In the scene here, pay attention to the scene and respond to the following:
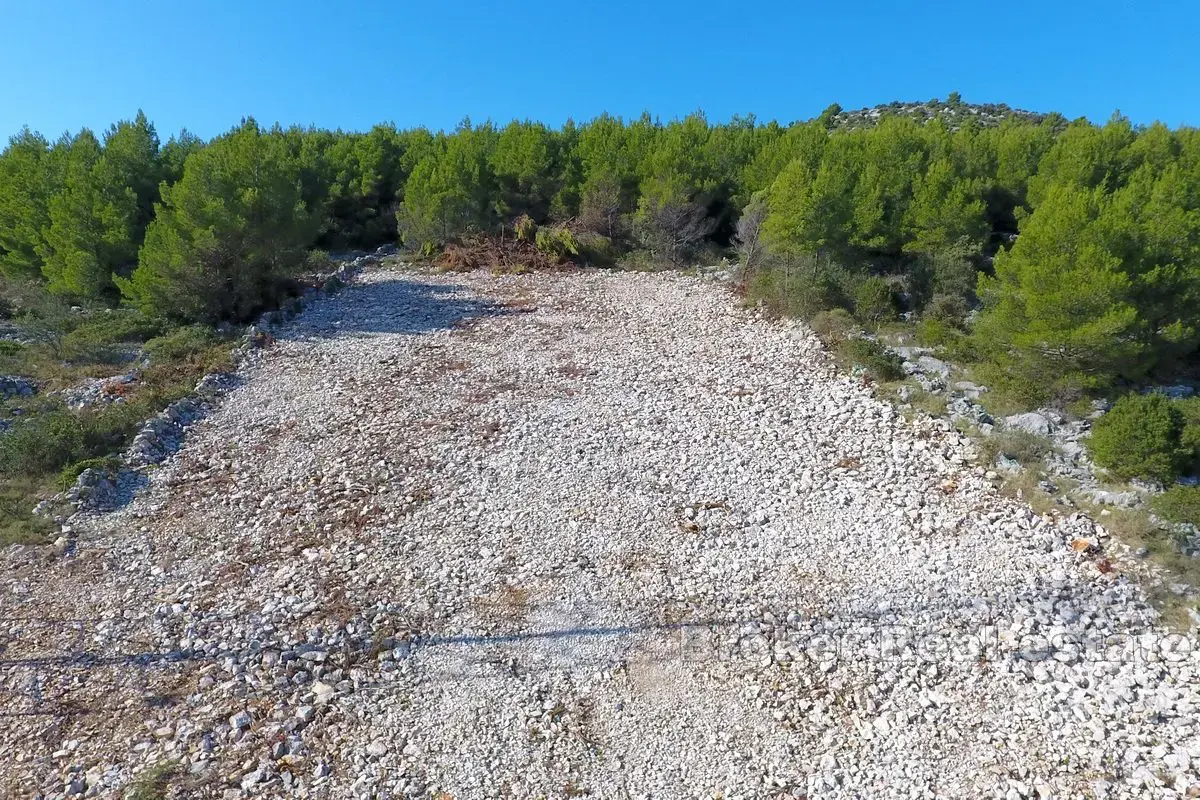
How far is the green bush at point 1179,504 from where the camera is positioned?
7855mm

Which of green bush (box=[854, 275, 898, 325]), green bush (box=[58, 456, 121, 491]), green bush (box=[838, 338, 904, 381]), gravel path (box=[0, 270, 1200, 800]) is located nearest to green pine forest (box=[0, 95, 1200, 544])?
green bush (box=[854, 275, 898, 325])

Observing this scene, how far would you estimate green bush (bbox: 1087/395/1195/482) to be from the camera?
8672 millimetres

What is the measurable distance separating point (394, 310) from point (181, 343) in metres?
5.19

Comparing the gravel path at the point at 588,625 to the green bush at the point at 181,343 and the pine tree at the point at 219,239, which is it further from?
the pine tree at the point at 219,239

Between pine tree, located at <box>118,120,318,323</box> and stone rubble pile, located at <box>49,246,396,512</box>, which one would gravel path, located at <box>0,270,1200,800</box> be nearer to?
stone rubble pile, located at <box>49,246,396,512</box>

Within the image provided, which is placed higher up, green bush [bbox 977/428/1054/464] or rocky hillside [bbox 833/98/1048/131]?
rocky hillside [bbox 833/98/1048/131]

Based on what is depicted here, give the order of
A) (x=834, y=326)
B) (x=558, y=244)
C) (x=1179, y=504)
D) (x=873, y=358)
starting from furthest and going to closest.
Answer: (x=558, y=244) → (x=834, y=326) → (x=873, y=358) → (x=1179, y=504)

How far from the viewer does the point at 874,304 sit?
1593 cm

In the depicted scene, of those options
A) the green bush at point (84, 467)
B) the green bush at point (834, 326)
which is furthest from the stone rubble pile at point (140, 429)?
the green bush at point (834, 326)

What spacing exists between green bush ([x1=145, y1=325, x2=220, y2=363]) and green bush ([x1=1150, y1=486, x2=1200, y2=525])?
16755 millimetres

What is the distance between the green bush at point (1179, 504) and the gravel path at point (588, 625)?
0.88 meters

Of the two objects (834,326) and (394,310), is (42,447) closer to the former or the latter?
(394,310)

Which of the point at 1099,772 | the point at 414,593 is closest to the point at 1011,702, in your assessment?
the point at 1099,772

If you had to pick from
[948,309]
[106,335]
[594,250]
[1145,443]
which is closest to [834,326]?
[948,309]
